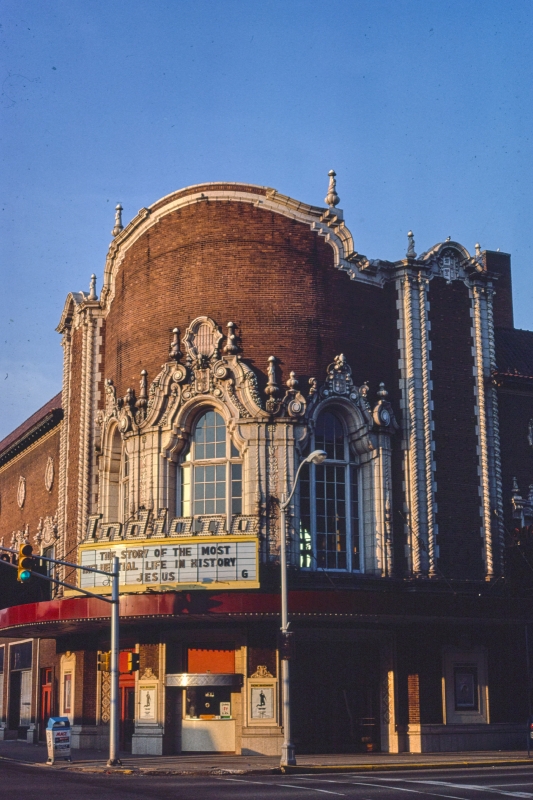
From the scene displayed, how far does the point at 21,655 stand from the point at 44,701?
15.4ft

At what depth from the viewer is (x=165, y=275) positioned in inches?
1431

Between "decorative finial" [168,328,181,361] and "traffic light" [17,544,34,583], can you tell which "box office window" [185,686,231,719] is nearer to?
"traffic light" [17,544,34,583]

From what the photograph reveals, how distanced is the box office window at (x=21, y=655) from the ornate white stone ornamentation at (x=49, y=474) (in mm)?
6441

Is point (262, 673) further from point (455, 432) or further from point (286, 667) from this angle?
point (455, 432)

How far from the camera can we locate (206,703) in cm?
3262

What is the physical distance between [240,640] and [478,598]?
721 centimetres

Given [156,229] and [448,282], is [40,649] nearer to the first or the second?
[156,229]

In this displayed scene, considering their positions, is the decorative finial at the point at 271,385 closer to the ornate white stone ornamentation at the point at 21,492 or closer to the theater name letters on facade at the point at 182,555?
the theater name letters on facade at the point at 182,555

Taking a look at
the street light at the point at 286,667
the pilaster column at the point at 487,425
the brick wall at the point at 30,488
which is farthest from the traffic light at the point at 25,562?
the brick wall at the point at 30,488

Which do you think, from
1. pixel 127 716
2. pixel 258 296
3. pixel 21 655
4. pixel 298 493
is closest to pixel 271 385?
pixel 258 296

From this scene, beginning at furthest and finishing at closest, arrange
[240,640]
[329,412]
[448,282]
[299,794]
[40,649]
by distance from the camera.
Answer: [40,649] → [448,282] → [329,412] → [240,640] → [299,794]

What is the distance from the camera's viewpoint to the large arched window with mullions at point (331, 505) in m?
33.7

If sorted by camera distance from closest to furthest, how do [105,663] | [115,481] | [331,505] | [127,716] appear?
[105,663] → [331,505] → [127,716] → [115,481]

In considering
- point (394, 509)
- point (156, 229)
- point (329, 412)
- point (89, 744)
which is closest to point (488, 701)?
point (394, 509)
